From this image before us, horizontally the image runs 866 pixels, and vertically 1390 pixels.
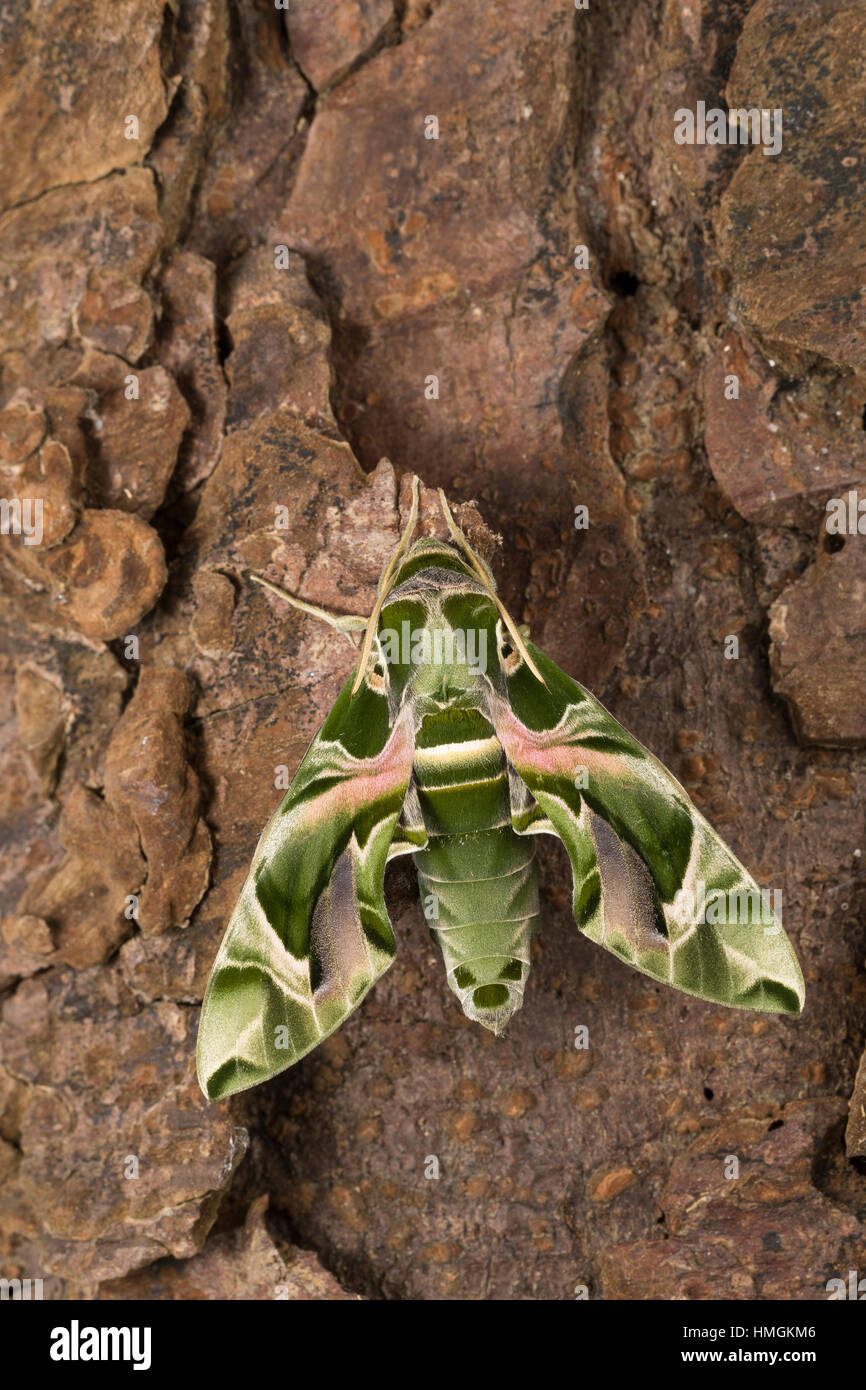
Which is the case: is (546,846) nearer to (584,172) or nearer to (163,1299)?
(163,1299)

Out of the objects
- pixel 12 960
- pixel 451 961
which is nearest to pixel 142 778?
pixel 12 960

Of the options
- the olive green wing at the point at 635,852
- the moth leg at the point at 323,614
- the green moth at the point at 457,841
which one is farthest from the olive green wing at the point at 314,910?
the olive green wing at the point at 635,852

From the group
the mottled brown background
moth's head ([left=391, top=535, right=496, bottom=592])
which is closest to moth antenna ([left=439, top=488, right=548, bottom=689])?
moth's head ([left=391, top=535, right=496, bottom=592])

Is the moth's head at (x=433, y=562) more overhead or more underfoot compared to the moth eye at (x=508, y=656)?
more overhead

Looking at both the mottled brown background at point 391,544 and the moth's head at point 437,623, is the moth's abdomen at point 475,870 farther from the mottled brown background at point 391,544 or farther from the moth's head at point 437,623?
the mottled brown background at point 391,544

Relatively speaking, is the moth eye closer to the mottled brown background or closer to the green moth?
the green moth

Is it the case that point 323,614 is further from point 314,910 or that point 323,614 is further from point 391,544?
point 314,910
